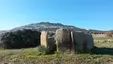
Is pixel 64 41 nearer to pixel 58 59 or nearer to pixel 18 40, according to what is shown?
pixel 58 59

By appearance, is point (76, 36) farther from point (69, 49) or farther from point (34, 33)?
point (34, 33)

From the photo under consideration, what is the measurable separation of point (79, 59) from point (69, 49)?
2225 mm

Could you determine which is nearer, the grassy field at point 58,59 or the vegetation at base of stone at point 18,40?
the grassy field at point 58,59

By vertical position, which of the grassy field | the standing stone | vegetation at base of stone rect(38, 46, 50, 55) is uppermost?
the standing stone

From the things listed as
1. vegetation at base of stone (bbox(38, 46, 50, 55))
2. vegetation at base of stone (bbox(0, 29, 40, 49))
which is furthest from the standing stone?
vegetation at base of stone (bbox(0, 29, 40, 49))

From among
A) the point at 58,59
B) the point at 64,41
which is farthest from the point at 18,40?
the point at 58,59

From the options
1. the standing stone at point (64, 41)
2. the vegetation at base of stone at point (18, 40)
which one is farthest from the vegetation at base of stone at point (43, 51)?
the vegetation at base of stone at point (18, 40)

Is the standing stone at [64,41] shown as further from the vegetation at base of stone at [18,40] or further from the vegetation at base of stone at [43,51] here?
the vegetation at base of stone at [18,40]

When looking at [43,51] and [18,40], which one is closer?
[43,51]

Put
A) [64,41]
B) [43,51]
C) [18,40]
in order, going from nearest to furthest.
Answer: [64,41]
[43,51]
[18,40]

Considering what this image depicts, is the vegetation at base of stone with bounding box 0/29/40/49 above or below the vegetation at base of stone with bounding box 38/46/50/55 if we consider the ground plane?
above

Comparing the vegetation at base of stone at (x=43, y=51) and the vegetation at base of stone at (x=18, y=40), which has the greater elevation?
the vegetation at base of stone at (x=18, y=40)

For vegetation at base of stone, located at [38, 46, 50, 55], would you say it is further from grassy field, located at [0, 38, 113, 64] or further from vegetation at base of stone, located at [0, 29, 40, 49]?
vegetation at base of stone, located at [0, 29, 40, 49]

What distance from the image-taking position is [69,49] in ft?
57.4
